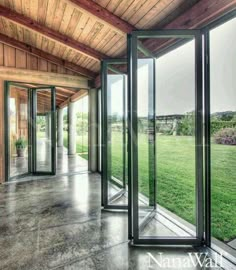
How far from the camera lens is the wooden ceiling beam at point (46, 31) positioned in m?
4.08

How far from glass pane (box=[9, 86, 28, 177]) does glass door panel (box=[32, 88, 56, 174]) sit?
0.26 meters

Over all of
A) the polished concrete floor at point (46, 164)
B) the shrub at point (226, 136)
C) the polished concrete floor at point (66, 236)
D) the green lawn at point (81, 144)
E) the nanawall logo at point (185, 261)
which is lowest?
the nanawall logo at point (185, 261)

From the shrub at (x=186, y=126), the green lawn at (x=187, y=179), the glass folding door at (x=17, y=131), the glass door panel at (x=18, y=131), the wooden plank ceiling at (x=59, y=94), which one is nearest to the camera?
the green lawn at (x=187, y=179)

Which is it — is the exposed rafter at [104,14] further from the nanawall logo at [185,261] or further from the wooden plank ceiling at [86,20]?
the nanawall logo at [185,261]

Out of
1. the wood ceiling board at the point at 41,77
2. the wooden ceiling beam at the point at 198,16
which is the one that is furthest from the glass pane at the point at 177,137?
the wood ceiling board at the point at 41,77

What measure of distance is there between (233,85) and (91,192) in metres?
3.37

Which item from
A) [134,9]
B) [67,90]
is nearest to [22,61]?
[67,90]

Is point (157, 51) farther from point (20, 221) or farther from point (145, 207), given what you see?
point (20, 221)

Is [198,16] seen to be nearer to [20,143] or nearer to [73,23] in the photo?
[73,23]

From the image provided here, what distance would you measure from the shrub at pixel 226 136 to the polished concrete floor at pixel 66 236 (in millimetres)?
1237

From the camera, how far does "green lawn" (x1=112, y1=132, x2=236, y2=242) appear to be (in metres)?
2.55

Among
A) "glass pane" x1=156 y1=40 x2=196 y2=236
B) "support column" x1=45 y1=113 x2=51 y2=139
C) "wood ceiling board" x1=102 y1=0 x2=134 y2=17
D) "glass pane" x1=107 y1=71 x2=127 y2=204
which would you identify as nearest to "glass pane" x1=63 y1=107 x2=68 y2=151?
"support column" x1=45 y1=113 x2=51 y2=139

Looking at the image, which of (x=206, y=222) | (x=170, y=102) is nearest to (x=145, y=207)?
(x=206, y=222)

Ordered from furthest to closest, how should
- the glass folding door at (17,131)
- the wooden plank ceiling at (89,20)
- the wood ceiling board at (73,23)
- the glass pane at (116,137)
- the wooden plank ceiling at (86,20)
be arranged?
the glass folding door at (17,131)
the glass pane at (116,137)
the wood ceiling board at (73,23)
the wooden plank ceiling at (86,20)
the wooden plank ceiling at (89,20)
